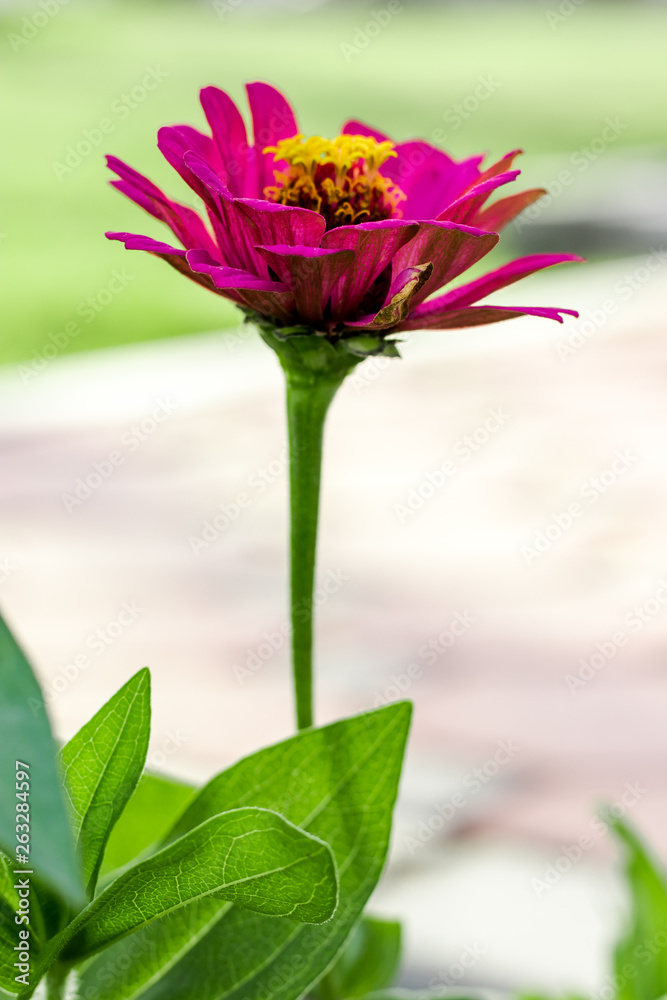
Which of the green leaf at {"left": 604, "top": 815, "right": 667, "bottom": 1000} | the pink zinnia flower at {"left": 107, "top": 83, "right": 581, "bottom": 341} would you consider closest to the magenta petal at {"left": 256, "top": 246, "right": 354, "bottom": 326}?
the pink zinnia flower at {"left": 107, "top": 83, "right": 581, "bottom": 341}

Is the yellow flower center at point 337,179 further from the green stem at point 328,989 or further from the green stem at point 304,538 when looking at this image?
the green stem at point 328,989

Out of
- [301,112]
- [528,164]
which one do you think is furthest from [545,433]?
Result: [301,112]

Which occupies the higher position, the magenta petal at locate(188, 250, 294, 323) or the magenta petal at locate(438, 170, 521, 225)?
the magenta petal at locate(438, 170, 521, 225)

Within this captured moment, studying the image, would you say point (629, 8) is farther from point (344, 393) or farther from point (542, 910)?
point (542, 910)

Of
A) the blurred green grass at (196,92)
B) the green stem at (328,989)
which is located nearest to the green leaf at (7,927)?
the green stem at (328,989)

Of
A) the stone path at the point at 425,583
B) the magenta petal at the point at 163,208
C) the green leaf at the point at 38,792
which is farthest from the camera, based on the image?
the stone path at the point at 425,583

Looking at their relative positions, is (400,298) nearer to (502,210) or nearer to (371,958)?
(502,210)

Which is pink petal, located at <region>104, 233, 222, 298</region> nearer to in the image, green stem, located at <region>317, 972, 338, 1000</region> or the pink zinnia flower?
the pink zinnia flower
